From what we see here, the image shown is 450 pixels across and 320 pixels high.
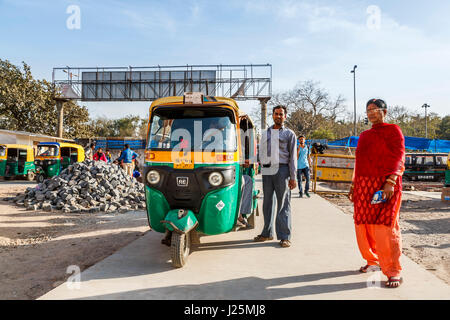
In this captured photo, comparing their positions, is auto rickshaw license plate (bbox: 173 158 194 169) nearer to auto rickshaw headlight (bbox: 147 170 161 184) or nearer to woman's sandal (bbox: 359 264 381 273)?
auto rickshaw headlight (bbox: 147 170 161 184)

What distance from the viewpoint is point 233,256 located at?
4168mm

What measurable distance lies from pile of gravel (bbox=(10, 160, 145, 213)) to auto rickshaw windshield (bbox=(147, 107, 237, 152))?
5.59 m

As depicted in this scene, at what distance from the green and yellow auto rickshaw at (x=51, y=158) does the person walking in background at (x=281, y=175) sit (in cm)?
1605

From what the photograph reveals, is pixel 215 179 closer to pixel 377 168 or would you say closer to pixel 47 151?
pixel 377 168

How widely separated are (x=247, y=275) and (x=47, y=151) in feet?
59.7

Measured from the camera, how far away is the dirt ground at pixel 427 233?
4.54 meters

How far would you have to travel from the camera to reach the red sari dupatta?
3219 millimetres

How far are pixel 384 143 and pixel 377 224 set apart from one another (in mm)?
843

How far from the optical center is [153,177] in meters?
3.97

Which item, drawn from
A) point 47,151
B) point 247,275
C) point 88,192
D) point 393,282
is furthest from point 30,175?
point 393,282

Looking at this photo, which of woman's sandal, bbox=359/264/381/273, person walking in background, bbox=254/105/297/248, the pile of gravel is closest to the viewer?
woman's sandal, bbox=359/264/381/273

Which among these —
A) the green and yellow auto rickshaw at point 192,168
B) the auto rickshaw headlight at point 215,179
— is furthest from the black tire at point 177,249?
the auto rickshaw headlight at point 215,179

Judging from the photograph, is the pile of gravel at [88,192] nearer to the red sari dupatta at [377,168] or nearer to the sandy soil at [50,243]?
the sandy soil at [50,243]

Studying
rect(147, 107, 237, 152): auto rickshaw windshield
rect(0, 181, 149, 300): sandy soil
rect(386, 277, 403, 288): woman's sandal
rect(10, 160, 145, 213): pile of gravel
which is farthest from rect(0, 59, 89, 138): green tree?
rect(386, 277, 403, 288): woman's sandal
